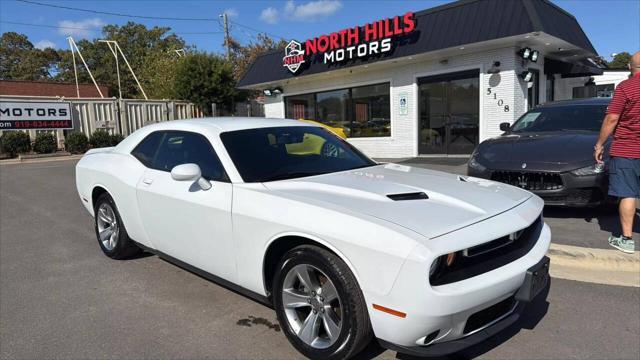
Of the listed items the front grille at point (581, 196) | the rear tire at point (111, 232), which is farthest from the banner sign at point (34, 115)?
the front grille at point (581, 196)

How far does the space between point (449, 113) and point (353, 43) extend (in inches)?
150

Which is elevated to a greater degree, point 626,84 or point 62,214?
point 626,84

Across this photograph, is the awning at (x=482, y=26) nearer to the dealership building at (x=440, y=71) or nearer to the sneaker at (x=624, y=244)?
the dealership building at (x=440, y=71)

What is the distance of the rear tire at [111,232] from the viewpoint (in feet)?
15.0

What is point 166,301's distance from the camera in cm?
370

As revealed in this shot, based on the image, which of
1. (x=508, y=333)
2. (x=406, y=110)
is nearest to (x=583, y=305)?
(x=508, y=333)

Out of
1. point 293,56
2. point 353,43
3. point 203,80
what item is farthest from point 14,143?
point 353,43

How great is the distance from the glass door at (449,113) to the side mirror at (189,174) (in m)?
10.9

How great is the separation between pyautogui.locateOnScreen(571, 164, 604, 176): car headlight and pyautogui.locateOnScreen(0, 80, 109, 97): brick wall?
133 feet

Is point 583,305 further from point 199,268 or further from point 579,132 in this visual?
point 579,132

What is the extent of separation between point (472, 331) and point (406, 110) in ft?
40.6

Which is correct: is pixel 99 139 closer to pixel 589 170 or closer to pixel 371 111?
pixel 371 111

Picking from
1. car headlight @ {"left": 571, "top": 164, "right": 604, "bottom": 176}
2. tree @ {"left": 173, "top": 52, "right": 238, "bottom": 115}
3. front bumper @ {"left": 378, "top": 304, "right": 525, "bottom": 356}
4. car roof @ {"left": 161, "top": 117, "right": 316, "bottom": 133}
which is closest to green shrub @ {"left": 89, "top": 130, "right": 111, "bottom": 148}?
tree @ {"left": 173, "top": 52, "right": 238, "bottom": 115}

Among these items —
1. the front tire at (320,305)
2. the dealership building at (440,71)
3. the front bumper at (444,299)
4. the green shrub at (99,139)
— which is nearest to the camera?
the front bumper at (444,299)
